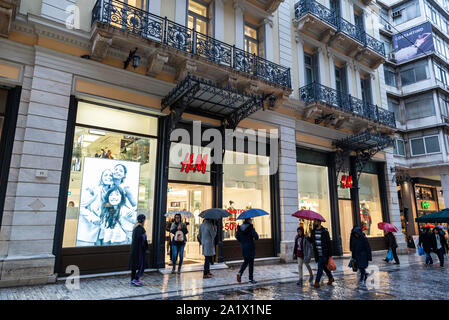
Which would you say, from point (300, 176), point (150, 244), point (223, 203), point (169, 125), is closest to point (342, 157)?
point (300, 176)

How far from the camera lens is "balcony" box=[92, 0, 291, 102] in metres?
9.02

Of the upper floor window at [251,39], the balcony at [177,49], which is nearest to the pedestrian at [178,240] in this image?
the balcony at [177,49]

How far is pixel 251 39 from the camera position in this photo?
44.5 ft

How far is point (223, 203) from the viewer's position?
1165 cm

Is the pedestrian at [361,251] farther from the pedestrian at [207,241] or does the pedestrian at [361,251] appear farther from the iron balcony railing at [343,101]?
the iron balcony railing at [343,101]

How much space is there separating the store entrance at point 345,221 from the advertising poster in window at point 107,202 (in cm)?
1052

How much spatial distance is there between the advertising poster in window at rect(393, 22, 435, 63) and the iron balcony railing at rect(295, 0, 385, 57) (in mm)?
4502

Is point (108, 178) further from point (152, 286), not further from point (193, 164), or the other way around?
point (152, 286)

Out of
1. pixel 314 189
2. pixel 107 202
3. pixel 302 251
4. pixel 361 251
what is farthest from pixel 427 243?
pixel 107 202

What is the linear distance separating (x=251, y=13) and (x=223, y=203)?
8.38 metres

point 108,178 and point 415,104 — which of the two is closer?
point 108,178

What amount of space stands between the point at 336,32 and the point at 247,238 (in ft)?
39.9

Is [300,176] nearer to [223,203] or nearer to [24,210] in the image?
[223,203]

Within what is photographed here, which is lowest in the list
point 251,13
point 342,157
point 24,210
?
point 24,210
